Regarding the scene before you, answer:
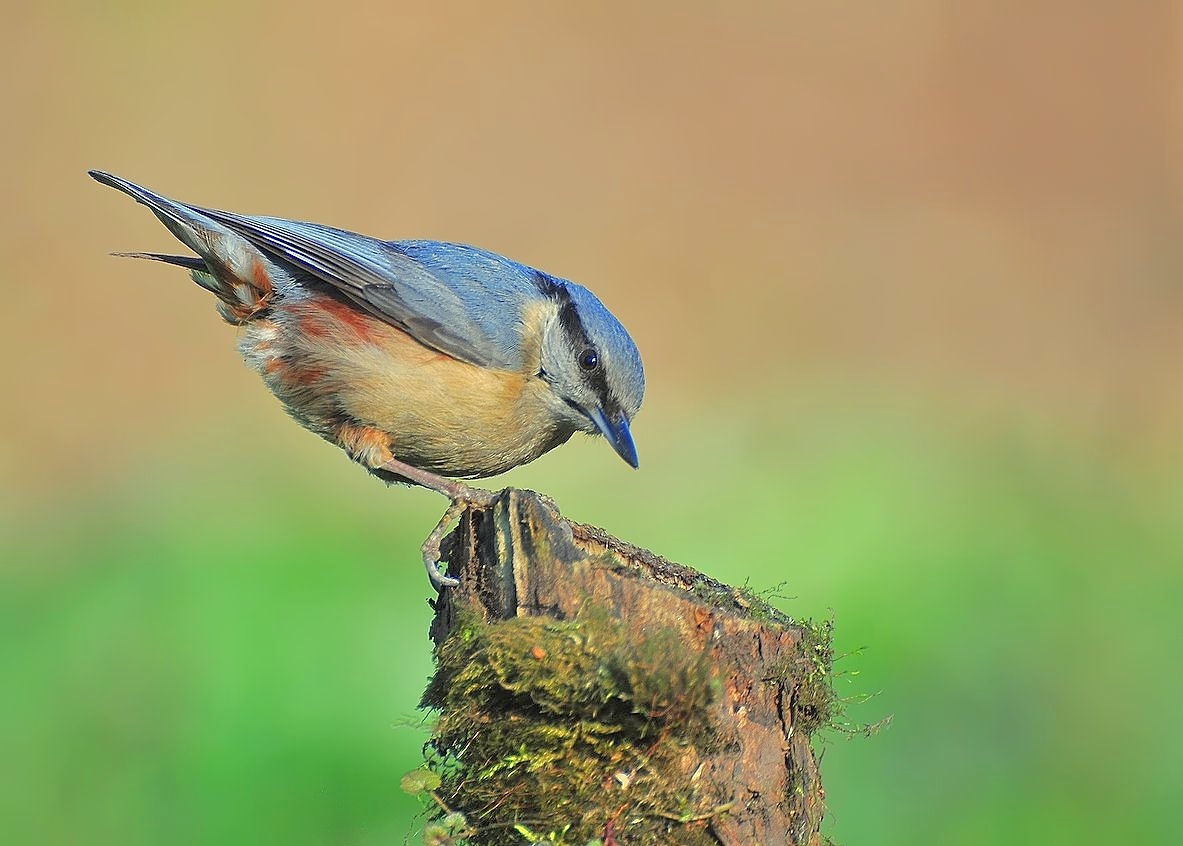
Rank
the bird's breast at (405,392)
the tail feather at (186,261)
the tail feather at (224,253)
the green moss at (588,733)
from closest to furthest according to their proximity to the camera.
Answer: the green moss at (588,733) → the bird's breast at (405,392) → the tail feather at (224,253) → the tail feather at (186,261)

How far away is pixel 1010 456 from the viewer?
5.88 meters

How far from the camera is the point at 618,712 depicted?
2215mm

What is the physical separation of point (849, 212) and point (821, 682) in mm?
5810

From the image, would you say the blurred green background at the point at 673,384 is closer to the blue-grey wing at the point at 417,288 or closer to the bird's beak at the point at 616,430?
the bird's beak at the point at 616,430

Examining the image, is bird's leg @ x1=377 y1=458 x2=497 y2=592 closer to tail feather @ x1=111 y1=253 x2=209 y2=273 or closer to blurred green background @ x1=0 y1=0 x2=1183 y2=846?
blurred green background @ x1=0 y1=0 x2=1183 y2=846

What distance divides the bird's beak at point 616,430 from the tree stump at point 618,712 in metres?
1.28

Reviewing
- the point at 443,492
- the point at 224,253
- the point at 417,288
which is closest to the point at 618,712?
the point at 443,492

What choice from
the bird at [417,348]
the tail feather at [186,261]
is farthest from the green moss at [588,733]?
the tail feather at [186,261]

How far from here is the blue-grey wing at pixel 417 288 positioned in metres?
→ 3.79

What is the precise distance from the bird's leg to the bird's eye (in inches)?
19.3

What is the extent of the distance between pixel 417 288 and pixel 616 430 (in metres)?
0.67

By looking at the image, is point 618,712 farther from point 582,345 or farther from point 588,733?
point 582,345

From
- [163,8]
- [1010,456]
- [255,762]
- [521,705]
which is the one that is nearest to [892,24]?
[1010,456]

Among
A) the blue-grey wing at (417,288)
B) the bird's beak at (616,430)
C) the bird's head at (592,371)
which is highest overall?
the blue-grey wing at (417,288)
